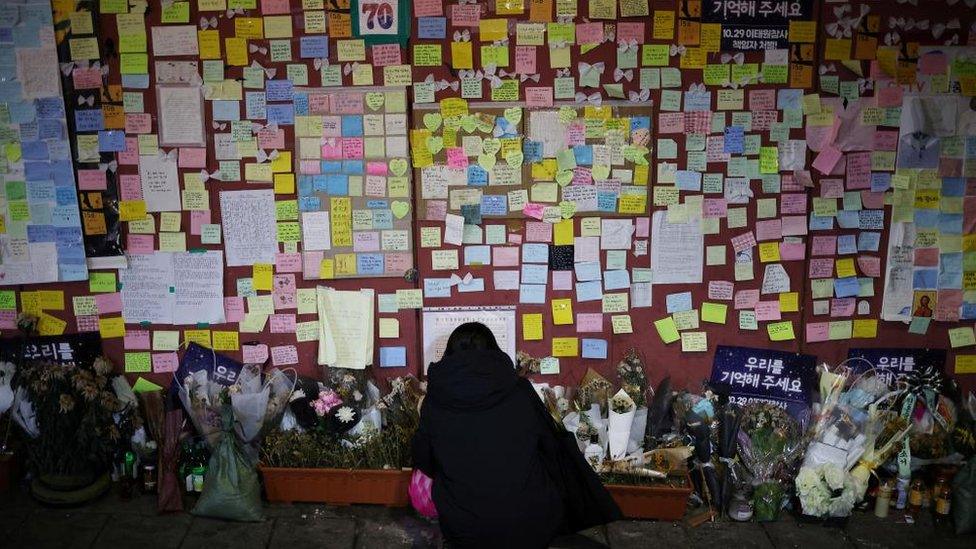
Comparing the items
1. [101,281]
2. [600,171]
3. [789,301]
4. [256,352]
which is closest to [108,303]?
[101,281]

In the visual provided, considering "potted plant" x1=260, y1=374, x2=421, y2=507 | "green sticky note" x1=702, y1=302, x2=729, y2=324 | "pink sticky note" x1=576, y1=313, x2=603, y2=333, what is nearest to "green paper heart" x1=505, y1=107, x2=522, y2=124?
"pink sticky note" x1=576, y1=313, x2=603, y2=333

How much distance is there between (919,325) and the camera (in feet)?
16.6

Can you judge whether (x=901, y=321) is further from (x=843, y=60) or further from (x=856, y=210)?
(x=843, y=60)

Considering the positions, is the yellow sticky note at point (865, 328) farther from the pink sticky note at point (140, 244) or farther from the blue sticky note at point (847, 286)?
the pink sticky note at point (140, 244)

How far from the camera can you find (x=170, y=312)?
5012 millimetres

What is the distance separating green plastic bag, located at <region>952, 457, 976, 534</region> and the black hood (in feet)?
10.1

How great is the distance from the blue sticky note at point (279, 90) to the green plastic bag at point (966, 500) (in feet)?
16.2

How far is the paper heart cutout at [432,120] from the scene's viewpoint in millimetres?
4750

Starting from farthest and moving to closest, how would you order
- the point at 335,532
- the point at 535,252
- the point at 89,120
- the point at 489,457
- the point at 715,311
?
1. the point at 715,311
2. the point at 535,252
3. the point at 89,120
4. the point at 335,532
5. the point at 489,457

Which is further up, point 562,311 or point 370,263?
point 370,263

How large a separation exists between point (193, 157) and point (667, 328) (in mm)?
3443

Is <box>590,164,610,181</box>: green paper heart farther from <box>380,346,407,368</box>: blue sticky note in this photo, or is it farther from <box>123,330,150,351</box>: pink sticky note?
<box>123,330,150,351</box>: pink sticky note

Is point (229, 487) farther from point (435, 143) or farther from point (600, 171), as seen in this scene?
point (600, 171)

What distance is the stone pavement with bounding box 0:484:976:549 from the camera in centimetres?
431
